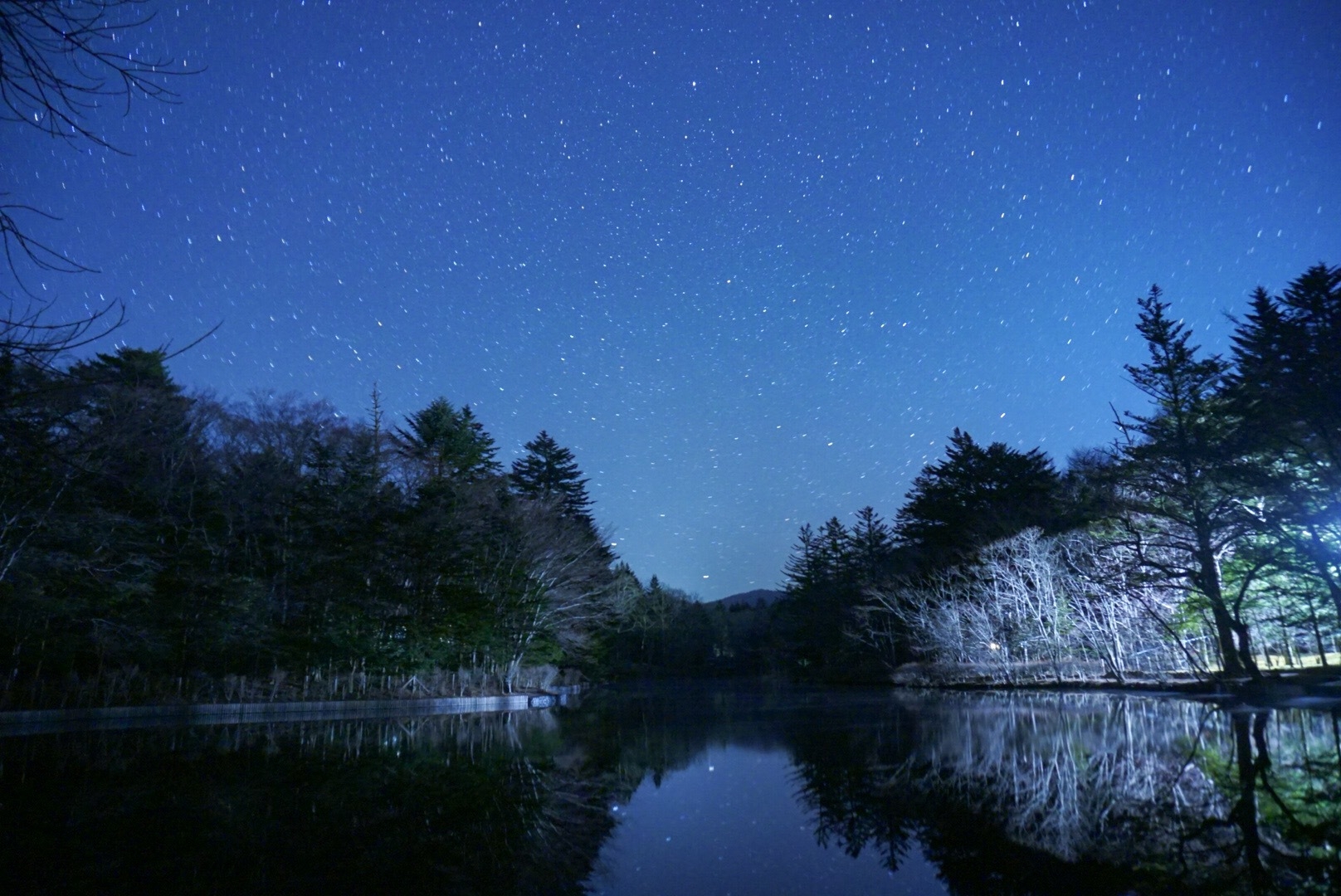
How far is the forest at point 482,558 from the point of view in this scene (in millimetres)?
15773

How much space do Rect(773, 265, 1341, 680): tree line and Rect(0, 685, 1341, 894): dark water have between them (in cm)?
697

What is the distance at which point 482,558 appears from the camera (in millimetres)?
25406

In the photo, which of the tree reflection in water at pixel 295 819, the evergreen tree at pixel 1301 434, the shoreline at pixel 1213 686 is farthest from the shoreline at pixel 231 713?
the evergreen tree at pixel 1301 434

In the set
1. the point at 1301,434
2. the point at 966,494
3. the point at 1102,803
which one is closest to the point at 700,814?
the point at 1102,803

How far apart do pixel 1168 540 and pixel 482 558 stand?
825 inches

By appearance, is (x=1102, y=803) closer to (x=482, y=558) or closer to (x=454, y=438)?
(x=482, y=558)

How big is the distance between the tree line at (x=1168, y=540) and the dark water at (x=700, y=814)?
6966 millimetres

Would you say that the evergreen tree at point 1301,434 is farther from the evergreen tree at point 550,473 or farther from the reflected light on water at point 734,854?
the evergreen tree at point 550,473

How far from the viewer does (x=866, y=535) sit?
171ft

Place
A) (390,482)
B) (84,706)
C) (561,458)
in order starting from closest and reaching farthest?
(84,706) → (390,482) → (561,458)

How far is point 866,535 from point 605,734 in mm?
40953

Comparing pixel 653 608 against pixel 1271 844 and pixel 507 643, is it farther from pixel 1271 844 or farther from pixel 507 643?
pixel 1271 844

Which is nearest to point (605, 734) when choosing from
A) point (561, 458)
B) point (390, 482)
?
point (390, 482)

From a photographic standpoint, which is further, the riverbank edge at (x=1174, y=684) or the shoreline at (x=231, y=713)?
the riverbank edge at (x=1174, y=684)
